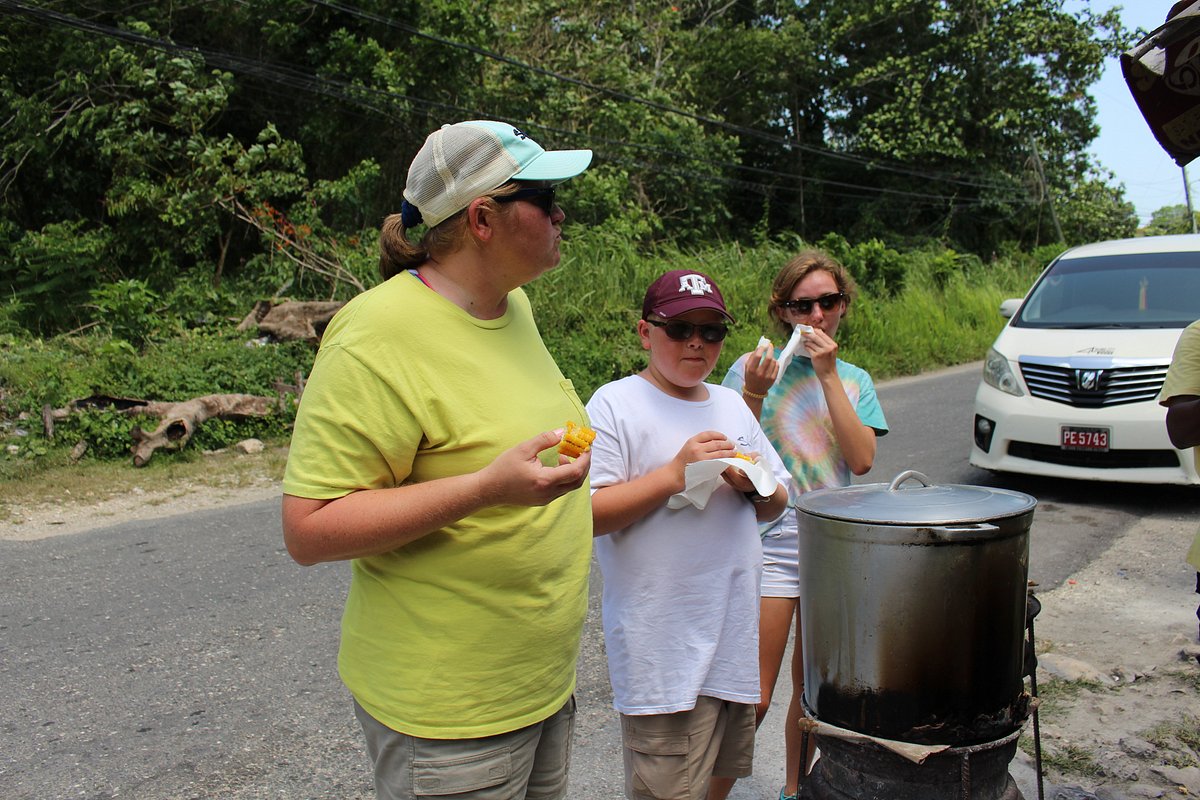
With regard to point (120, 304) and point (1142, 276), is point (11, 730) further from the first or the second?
point (120, 304)

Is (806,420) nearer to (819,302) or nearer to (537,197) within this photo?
(819,302)

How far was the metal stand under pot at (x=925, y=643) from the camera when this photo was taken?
208 cm

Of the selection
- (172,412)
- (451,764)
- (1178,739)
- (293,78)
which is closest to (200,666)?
(451,764)

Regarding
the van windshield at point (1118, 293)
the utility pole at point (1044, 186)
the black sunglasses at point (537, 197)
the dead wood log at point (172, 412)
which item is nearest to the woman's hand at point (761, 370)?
the black sunglasses at point (537, 197)

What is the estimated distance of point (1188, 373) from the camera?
110 inches

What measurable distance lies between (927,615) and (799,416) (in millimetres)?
1038

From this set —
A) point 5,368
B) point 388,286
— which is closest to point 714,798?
point 388,286

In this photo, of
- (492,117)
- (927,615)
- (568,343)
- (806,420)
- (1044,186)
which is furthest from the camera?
(1044,186)

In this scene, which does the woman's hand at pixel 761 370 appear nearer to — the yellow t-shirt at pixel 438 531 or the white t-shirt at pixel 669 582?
the white t-shirt at pixel 669 582

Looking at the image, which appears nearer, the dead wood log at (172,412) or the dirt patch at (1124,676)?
the dirt patch at (1124,676)

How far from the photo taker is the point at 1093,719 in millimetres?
3576

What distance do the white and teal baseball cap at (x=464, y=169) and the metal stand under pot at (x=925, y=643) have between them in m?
1.03

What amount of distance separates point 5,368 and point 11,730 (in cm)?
719

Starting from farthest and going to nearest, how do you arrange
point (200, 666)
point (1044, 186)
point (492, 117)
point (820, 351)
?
point (1044, 186) < point (492, 117) < point (200, 666) < point (820, 351)
